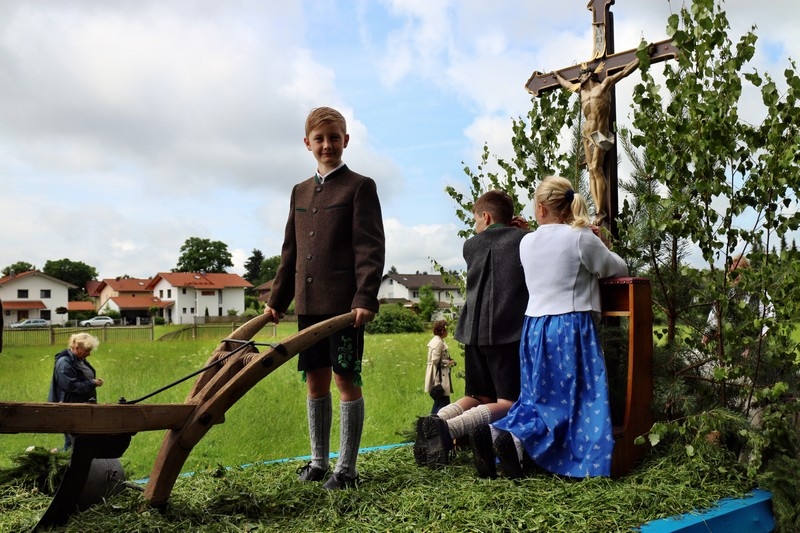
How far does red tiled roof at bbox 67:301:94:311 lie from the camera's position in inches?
2016

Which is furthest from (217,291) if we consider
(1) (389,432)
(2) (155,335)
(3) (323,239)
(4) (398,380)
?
(3) (323,239)

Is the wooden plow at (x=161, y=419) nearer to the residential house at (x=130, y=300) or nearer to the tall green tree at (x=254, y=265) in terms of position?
the residential house at (x=130, y=300)

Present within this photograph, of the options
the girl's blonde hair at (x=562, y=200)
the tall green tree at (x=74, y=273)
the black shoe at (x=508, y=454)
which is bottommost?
the black shoe at (x=508, y=454)

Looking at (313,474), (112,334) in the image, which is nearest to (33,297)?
(112,334)

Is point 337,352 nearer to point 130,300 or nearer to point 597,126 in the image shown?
point 597,126

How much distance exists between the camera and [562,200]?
410 cm

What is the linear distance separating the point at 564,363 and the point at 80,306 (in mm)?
54882

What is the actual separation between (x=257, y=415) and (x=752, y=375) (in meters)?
5.36

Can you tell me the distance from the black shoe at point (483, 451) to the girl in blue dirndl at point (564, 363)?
5 centimetres

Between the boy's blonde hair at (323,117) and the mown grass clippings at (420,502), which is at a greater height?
the boy's blonde hair at (323,117)

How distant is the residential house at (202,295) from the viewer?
41.5 m

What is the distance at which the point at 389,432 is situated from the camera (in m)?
7.16

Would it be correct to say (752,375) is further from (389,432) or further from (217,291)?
(217,291)

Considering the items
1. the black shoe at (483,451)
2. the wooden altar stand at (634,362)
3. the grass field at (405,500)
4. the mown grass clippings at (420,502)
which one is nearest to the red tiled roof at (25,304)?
the grass field at (405,500)
